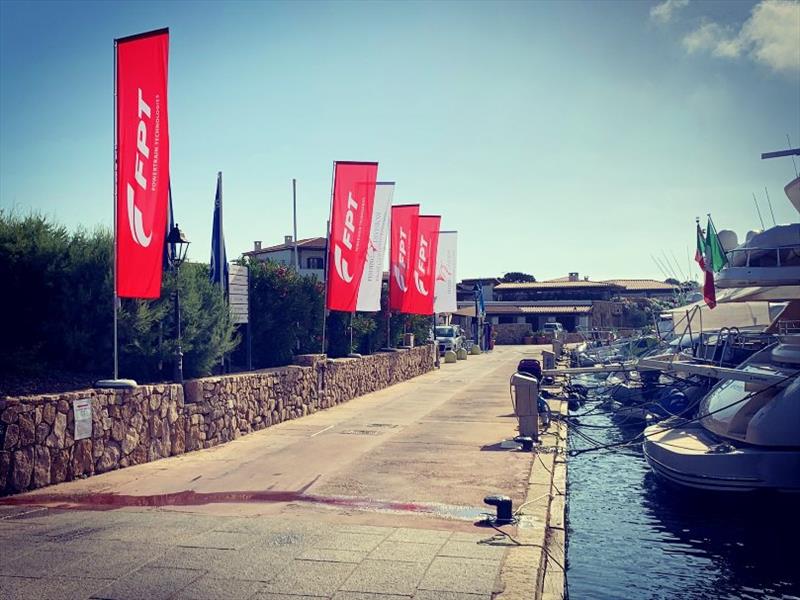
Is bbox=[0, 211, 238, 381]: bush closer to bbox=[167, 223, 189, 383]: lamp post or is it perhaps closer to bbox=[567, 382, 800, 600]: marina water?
bbox=[167, 223, 189, 383]: lamp post

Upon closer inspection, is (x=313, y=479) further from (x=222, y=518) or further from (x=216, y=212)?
(x=216, y=212)

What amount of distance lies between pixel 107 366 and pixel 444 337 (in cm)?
3679

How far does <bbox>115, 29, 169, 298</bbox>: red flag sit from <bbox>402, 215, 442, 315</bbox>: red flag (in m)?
17.2

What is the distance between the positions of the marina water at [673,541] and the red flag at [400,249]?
1552 centimetres

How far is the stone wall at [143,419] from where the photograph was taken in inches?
389

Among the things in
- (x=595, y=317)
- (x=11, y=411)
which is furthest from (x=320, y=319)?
(x=595, y=317)

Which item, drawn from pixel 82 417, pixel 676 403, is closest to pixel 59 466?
pixel 82 417

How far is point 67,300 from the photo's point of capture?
510 inches

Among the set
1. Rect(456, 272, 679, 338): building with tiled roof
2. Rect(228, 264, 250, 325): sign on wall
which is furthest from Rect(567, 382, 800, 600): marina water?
Rect(456, 272, 679, 338): building with tiled roof

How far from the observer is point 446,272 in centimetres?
3656

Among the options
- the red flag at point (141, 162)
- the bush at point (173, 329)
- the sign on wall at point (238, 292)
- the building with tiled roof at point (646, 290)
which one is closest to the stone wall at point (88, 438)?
the bush at point (173, 329)

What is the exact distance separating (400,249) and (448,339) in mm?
20538

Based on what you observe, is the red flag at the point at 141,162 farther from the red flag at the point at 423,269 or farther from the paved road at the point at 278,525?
the red flag at the point at 423,269

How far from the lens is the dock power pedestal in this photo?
14.3 meters
